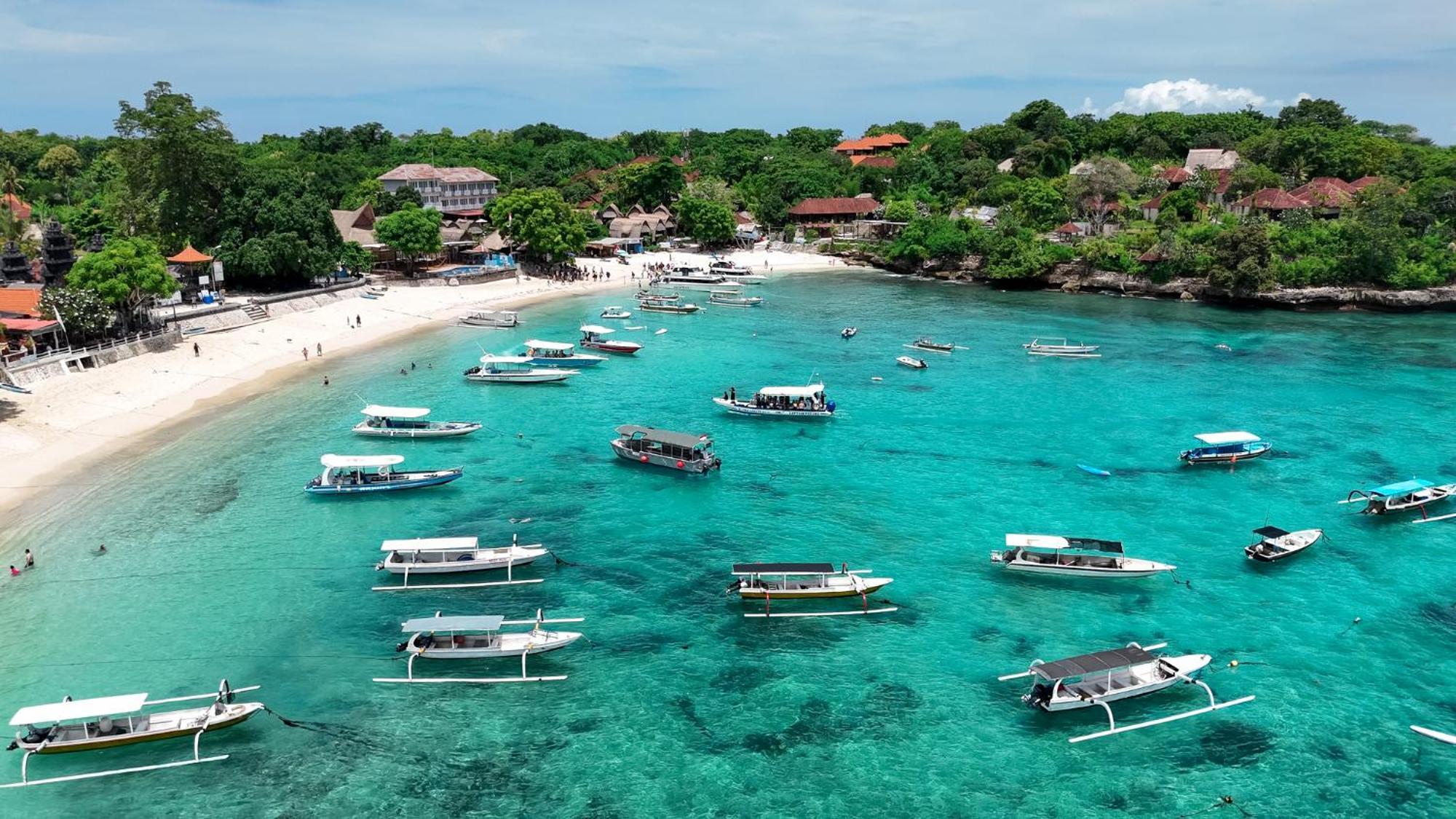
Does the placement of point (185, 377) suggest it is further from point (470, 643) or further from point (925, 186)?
point (925, 186)

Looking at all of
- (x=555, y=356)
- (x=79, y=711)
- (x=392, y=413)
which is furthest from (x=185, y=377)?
(x=79, y=711)

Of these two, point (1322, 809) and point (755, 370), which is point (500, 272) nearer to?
point (755, 370)

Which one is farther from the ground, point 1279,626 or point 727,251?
point 727,251

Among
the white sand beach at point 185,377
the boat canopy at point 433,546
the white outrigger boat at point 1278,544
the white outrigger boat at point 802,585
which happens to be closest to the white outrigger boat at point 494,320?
the white sand beach at point 185,377

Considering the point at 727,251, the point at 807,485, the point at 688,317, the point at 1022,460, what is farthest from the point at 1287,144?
the point at 807,485

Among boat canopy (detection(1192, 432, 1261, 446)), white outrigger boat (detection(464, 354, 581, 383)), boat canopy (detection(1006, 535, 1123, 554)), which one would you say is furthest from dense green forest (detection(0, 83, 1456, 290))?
boat canopy (detection(1006, 535, 1123, 554))

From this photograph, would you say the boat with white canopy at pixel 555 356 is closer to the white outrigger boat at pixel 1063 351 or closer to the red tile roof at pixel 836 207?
the white outrigger boat at pixel 1063 351
